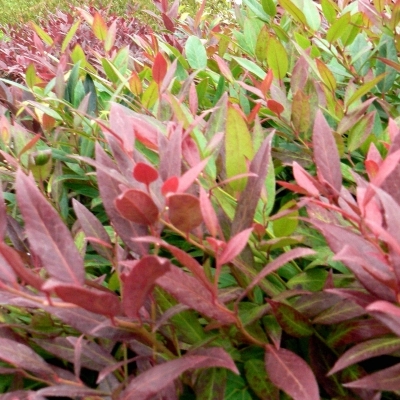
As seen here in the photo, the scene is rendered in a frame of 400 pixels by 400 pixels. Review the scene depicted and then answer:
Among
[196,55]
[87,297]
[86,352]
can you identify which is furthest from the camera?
[196,55]

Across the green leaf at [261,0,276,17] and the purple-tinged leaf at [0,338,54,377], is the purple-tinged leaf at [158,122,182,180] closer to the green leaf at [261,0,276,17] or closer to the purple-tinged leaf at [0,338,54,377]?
the purple-tinged leaf at [0,338,54,377]

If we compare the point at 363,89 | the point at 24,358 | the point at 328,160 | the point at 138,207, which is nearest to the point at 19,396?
the point at 24,358

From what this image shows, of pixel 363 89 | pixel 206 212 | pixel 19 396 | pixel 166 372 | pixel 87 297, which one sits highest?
pixel 363 89

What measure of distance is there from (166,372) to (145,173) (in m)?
0.29

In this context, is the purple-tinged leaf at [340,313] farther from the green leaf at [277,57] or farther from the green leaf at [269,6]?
the green leaf at [269,6]

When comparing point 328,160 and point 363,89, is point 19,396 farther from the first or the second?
point 363,89

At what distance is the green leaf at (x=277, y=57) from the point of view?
1.43 m

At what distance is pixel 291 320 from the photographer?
2.91ft

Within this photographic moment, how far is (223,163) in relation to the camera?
1082 millimetres

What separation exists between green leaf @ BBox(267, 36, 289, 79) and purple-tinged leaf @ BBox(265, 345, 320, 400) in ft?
2.77

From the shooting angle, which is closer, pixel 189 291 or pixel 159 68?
pixel 189 291

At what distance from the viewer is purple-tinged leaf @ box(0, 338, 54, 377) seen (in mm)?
858

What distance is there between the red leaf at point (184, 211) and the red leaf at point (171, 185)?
16mm

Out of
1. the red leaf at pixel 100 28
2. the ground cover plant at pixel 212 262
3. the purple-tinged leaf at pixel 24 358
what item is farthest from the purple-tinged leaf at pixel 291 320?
the red leaf at pixel 100 28
